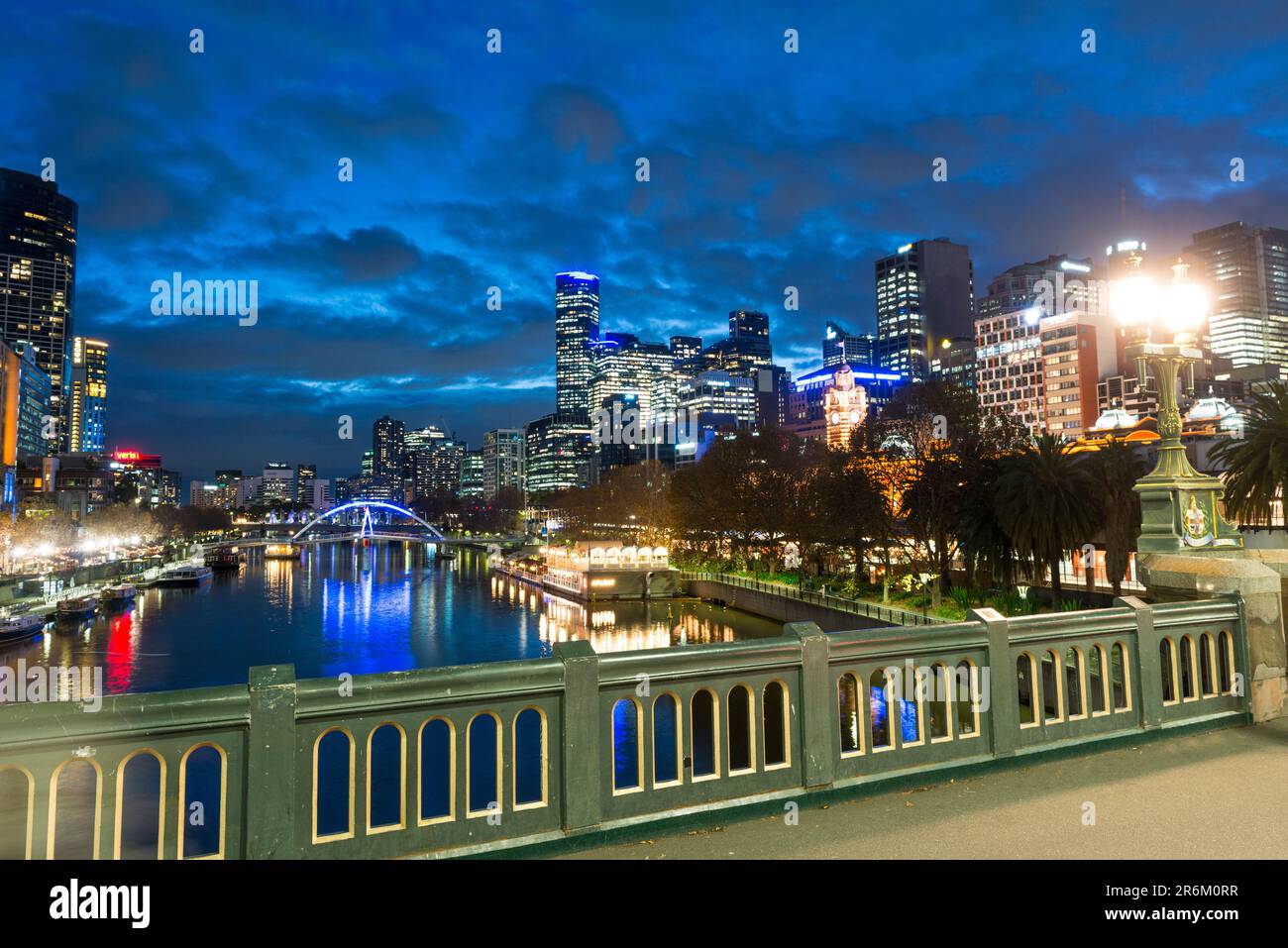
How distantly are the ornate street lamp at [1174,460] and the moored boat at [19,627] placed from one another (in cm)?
7105

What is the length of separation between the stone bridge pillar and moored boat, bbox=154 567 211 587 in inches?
4473

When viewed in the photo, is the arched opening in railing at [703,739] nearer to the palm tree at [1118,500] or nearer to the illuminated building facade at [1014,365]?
the palm tree at [1118,500]

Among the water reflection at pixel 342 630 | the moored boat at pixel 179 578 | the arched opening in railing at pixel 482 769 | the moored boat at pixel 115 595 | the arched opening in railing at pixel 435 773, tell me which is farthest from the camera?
the moored boat at pixel 179 578

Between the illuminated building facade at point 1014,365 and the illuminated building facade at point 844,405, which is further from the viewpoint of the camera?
the illuminated building facade at point 1014,365

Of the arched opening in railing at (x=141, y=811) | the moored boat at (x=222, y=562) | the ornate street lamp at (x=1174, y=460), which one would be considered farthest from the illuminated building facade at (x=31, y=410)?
the ornate street lamp at (x=1174, y=460)

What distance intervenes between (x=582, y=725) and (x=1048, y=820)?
381 cm

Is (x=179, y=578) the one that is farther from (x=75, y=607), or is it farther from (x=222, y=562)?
(x=75, y=607)

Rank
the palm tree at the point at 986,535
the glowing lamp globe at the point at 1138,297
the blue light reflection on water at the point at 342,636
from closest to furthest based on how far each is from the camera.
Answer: the glowing lamp globe at the point at 1138,297, the blue light reflection on water at the point at 342,636, the palm tree at the point at 986,535

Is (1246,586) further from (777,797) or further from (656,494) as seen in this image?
(656,494)

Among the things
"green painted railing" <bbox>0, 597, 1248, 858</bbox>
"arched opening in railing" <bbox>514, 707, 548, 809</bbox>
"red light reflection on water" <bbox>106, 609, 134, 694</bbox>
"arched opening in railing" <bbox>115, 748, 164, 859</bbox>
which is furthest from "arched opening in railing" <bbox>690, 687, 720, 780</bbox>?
"red light reflection on water" <bbox>106, 609, 134, 694</bbox>

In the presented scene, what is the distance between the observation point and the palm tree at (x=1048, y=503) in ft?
118

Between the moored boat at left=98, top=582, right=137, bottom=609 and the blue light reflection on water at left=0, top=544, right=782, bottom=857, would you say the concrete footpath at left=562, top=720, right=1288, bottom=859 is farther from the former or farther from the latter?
the moored boat at left=98, top=582, right=137, bottom=609

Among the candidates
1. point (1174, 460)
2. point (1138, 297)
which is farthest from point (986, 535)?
point (1174, 460)

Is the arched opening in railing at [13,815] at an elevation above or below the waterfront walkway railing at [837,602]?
below
